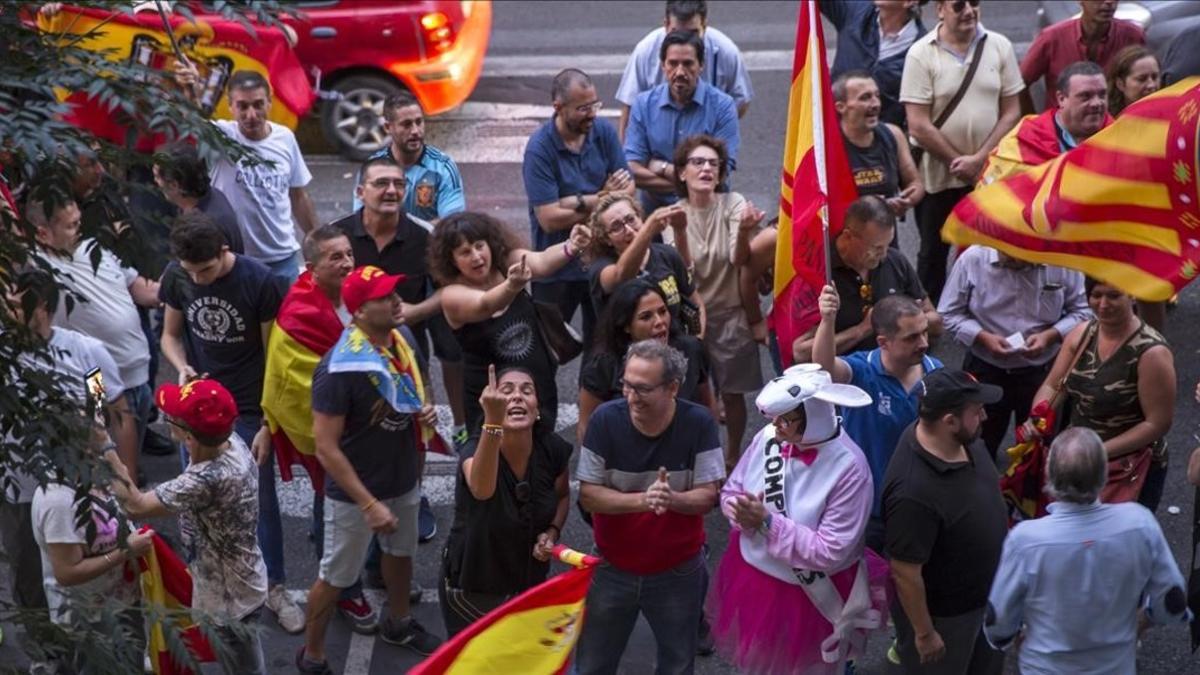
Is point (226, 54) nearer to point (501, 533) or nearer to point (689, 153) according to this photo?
point (689, 153)

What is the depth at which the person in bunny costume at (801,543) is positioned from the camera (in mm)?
5820

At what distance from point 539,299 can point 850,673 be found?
9.35 feet

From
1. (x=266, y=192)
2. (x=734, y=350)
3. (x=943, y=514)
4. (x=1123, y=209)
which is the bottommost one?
(x=734, y=350)

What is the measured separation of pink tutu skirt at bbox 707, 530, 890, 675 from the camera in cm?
602

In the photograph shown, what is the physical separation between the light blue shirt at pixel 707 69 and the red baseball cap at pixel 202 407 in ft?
15.1

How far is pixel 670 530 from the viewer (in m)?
6.11

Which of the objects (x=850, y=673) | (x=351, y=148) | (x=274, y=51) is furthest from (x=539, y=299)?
(x=351, y=148)

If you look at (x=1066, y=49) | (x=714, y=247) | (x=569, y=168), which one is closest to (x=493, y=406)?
(x=714, y=247)

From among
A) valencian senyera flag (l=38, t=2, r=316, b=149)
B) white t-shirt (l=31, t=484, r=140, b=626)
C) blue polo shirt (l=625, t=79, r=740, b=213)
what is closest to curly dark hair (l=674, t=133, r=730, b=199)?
blue polo shirt (l=625, t=79, r=740, b=213)

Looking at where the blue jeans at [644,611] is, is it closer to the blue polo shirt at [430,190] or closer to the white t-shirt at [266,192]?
the blue polo shirt at [430,190]

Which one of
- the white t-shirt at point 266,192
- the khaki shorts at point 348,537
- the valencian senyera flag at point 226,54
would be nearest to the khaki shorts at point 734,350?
the khaki shorts at point 348,537

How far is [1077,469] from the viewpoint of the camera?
539 cm

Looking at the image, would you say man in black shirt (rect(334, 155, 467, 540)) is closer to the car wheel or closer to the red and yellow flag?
the red and yellow flag

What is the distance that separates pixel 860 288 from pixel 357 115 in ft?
21.2
